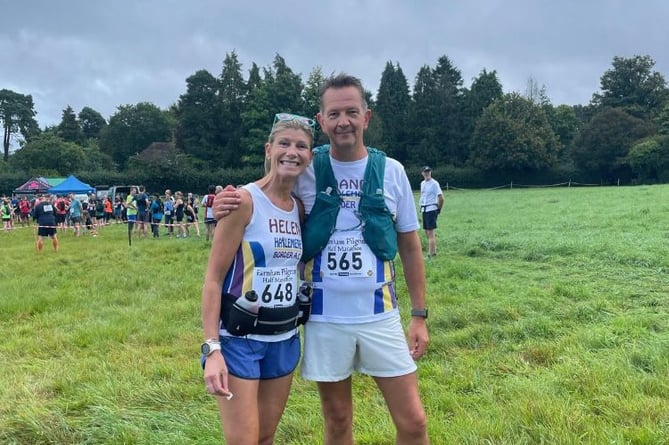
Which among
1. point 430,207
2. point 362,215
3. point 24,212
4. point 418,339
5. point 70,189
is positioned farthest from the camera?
point 70,189

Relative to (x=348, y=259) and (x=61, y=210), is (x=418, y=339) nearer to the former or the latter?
(x=348, y=259)

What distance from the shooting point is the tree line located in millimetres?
52531

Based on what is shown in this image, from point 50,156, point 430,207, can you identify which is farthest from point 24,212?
point 50,156

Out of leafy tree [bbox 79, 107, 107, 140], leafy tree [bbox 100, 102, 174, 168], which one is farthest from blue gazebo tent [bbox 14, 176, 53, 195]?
leafy tree [bbox 79, 107, 107, 140]

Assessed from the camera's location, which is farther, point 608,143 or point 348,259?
point 608,143

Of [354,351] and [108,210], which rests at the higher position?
[108,210]

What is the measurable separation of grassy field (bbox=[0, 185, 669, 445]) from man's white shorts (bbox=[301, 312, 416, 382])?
108cm

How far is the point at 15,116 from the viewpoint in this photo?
281 ft

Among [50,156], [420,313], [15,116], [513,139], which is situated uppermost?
[15,116]

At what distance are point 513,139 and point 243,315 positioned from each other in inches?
2223

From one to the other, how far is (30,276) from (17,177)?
41850mm

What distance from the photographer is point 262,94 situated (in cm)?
6000

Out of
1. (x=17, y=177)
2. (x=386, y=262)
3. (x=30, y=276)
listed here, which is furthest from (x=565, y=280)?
(x=17, y=177)

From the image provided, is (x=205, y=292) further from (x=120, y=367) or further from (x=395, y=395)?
(x=120, y=367)
